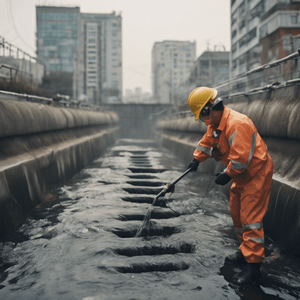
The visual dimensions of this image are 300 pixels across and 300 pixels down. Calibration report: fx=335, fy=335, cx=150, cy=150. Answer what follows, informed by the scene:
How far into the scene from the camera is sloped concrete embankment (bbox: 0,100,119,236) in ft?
14.9

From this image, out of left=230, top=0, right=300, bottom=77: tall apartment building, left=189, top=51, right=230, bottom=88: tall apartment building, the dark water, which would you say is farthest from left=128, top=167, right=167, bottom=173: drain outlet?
left=189, top=51, right=230, bottom=88: tall apartment building

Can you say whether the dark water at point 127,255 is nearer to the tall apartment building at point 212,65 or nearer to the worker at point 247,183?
the worker at point 247,183

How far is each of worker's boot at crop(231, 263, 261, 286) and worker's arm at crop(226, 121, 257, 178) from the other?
0.90m

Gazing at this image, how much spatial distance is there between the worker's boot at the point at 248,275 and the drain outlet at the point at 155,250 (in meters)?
0.83

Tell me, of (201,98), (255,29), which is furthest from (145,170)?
(255,29)

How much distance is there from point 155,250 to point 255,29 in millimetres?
48511

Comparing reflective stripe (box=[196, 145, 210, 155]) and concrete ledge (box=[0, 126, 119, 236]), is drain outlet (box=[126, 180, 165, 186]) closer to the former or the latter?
concrete ledge (box=[0, 126, 119, 236])

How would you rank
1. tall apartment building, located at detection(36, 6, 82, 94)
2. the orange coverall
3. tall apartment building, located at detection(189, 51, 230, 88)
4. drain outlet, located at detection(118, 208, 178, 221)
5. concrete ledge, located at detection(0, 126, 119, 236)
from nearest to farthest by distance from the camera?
1. the orange coverall
2. concrete ledge, located at detection(0, 126, 119, 236)
3. drain outlet, located at detection(118, 208, 178, 221)
4. tall apartment building, located at detection(189, 51, 230, 88)
5. tall apartment building, located at detection(36, 6, 82, 94)

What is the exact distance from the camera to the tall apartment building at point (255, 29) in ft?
94.5

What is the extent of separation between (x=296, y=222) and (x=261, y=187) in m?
0.72

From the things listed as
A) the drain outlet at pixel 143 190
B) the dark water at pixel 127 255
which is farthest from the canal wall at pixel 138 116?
the dark water at pixel 127 255

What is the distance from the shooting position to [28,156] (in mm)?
5676

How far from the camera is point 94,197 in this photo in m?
6.45

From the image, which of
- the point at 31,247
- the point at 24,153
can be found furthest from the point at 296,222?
the point at 24,153
